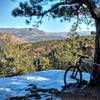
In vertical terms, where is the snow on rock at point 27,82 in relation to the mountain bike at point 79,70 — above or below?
below

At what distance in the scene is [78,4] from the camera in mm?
10375

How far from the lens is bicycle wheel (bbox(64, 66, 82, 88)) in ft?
33.6

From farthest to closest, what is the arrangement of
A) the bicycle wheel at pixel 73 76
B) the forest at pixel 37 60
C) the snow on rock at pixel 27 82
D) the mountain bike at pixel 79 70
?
the forest at pixel 37 60 → the bicycle wheel at pixel 73 76 → the mountain bike at pixel 79 70 → the snow on rock at pixel 27 82

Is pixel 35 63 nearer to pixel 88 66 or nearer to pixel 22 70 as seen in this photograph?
pixel 22 70

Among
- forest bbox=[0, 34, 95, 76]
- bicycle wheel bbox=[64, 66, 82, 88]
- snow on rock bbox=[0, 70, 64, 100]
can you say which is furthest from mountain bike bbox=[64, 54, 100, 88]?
forest bbox=[0, 34, 95, 76]

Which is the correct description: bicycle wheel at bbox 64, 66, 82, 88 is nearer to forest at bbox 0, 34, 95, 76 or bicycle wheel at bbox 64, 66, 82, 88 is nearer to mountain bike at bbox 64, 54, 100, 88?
mountain bike at bbox 64, 54, 100, 88

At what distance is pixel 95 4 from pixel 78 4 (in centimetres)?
53

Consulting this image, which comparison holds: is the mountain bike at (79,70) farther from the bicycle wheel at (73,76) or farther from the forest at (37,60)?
the forest at (37,60)

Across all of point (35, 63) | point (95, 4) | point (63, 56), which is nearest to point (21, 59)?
point (35, 63)

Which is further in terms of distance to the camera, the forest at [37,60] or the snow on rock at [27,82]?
the forest at [37,60]

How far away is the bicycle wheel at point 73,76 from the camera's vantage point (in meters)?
10.3

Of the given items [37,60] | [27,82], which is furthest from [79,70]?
[37,60]

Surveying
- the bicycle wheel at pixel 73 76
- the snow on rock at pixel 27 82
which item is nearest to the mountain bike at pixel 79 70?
the bicycle wheel at pixel 73 76

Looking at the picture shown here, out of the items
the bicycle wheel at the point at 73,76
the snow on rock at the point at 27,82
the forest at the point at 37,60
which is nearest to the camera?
the snow on rock at the point at 27,82
